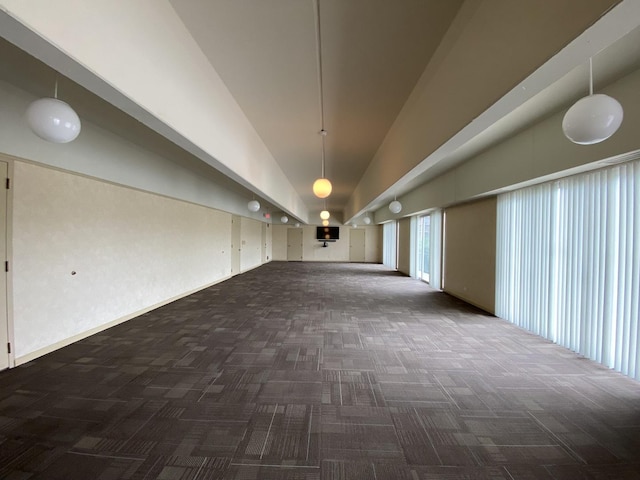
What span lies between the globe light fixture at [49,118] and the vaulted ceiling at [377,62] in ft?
1.23

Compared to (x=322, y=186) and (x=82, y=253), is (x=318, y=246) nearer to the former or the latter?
(x=322, y=186)

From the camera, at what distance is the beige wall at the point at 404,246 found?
36.1ft

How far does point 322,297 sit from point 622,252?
16.4ft

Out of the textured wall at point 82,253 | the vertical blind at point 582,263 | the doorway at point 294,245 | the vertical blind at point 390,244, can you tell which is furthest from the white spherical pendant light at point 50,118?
the doorway at point 294,245

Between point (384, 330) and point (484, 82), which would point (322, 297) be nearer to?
point (384, 330)

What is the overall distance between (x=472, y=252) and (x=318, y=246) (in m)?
11.8

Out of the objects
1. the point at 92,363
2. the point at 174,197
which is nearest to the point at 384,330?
the point at 92,363

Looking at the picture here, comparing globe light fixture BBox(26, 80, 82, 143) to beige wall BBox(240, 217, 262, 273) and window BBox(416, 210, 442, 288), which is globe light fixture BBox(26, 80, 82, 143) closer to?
window BBox(416, 210, 442, 288)

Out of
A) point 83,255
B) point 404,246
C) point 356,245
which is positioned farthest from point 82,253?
point 356,245

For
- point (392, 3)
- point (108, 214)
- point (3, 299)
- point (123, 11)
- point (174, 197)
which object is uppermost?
point (392, 3)

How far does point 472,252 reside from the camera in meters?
6.28

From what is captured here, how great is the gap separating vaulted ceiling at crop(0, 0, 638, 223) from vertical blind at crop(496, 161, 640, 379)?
1.14 meters

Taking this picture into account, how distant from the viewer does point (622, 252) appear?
9.83ft

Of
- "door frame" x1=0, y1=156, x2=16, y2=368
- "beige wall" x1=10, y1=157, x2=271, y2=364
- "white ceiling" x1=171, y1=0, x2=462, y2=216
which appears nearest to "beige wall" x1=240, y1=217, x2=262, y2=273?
"beige wall" x1=10, y1=157, x2=271, y2=364
